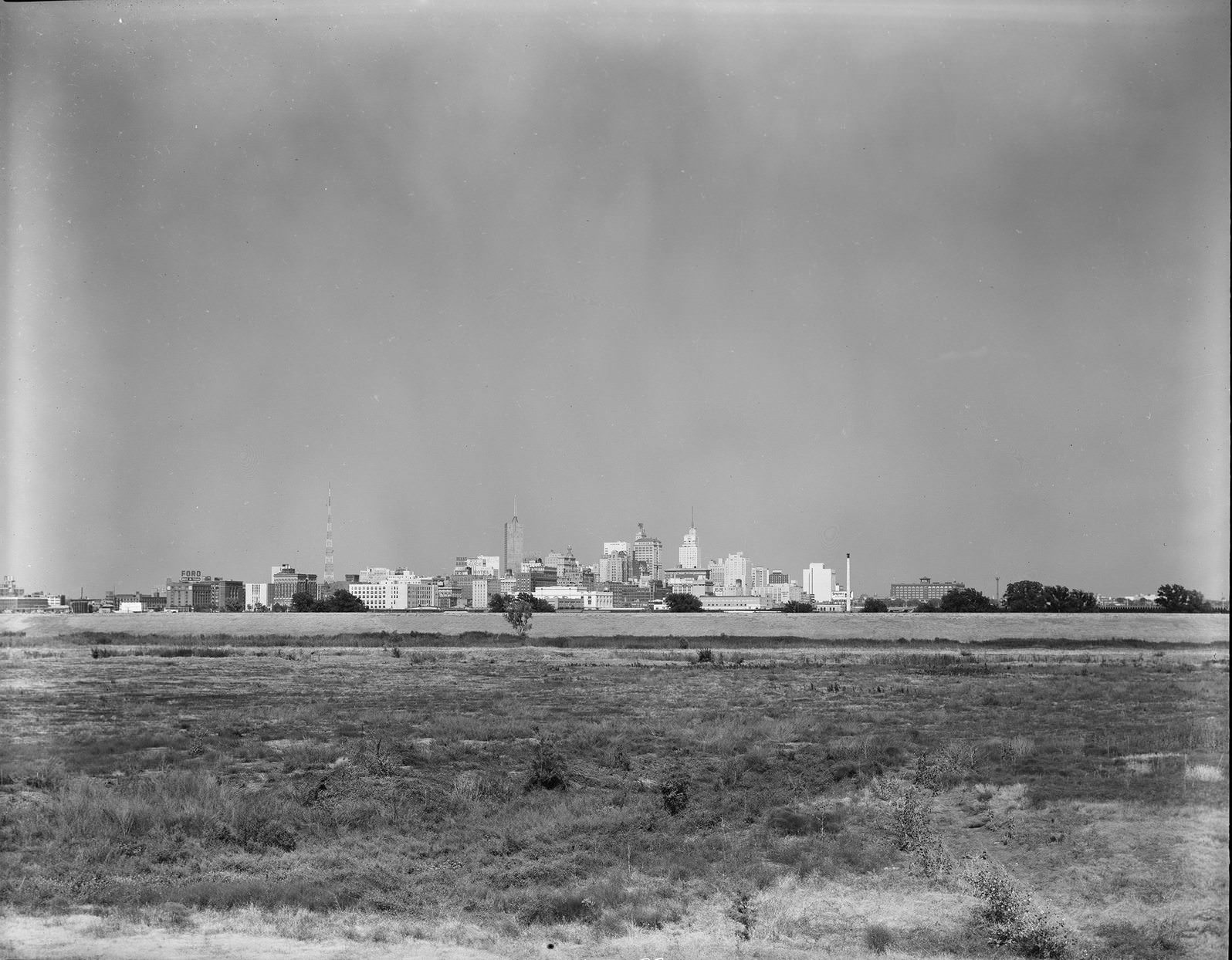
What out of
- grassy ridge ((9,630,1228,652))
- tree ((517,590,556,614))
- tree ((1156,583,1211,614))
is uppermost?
tree ((1156,583,1211,614))

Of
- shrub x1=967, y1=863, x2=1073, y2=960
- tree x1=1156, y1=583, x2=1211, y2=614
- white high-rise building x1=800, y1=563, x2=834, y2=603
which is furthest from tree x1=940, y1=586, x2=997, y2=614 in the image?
shrub x1=967, y1=863, x2=1073, y2=960

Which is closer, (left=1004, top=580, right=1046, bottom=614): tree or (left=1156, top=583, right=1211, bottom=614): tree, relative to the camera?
(left=1156, top=583, right=1211, bottom=614): tree

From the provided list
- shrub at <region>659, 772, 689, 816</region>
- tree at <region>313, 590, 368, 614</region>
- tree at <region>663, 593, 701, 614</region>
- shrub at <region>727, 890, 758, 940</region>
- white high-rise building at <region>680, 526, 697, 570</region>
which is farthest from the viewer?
tree at <region>663, 593, 701, 614</region>

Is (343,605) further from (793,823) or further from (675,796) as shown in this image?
(793,823)

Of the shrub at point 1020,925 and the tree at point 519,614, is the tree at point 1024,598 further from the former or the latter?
the shrub at point 1020,925

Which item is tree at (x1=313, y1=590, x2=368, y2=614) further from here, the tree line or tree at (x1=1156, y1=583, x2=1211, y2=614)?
tree at (x1=1156, y1=583, x2=1211, y2=614)

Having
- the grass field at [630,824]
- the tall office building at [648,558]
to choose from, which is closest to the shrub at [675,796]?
the grass field at [630,824]

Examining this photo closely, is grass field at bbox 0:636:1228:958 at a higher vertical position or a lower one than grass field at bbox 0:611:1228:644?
higher
